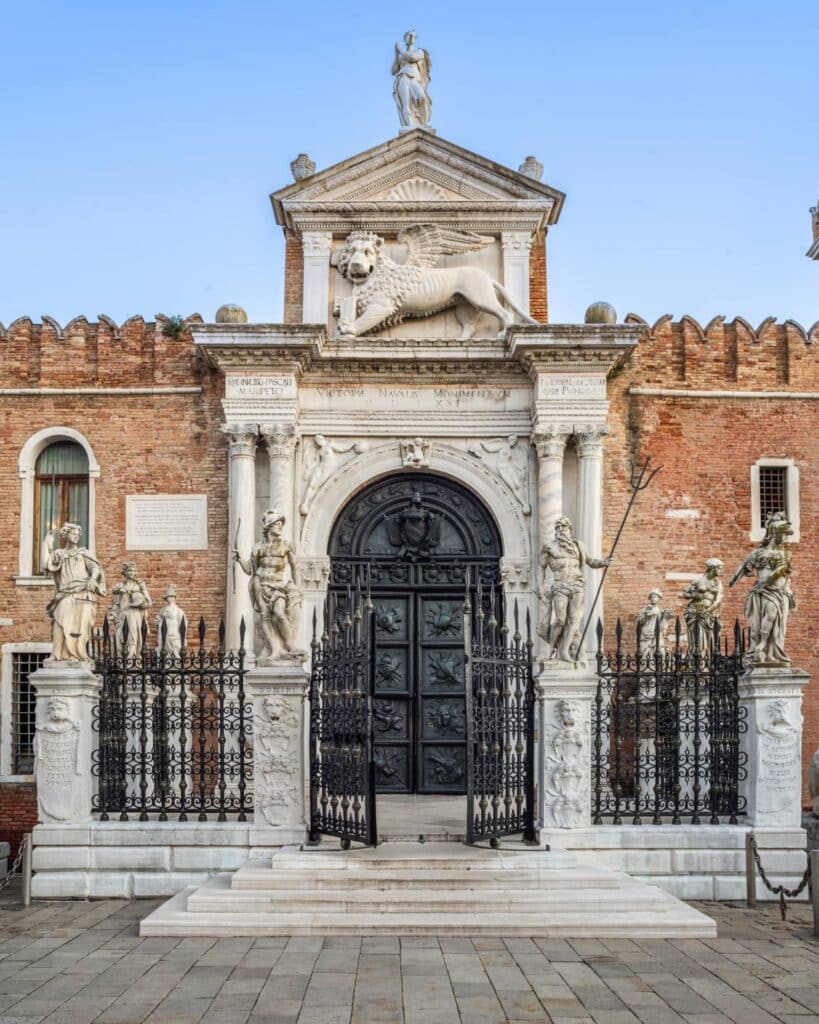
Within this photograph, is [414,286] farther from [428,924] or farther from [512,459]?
[428,924]

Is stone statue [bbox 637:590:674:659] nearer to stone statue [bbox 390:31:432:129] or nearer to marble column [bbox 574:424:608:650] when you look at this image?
marble column [bbox 574:424:608:650]

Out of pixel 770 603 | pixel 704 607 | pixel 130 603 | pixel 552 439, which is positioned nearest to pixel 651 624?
pixel 704 607

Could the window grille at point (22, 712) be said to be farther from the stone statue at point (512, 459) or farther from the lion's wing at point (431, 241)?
the lion's wing at point (431, 241)

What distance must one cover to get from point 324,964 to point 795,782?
552 centimetres

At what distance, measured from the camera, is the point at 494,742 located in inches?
476

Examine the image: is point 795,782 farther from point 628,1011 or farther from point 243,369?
point 243,369

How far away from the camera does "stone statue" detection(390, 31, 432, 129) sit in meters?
19.4

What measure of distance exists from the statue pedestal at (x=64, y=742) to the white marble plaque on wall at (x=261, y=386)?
19.5ft

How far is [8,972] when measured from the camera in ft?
29.8

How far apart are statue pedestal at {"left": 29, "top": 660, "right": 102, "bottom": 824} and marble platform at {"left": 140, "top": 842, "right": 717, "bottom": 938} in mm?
1760

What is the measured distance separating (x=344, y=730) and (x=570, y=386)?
7422mm

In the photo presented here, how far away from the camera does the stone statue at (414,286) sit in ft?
59.9

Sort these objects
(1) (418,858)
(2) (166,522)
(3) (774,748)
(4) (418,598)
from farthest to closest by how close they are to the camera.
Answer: (2) (166,522)
(4) (418,598)
(3) (774,748)
(1) (418,858)

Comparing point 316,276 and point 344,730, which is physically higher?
point 316,276
